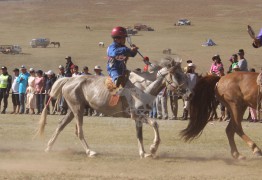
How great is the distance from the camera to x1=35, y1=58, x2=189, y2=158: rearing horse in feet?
43.2

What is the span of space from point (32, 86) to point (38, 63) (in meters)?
33.5

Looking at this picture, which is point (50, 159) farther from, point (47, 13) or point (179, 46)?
point (47, 13)

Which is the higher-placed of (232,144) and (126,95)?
(126,95)

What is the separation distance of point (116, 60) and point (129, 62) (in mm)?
44592

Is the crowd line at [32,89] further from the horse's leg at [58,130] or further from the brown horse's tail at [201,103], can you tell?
the brown horse's tail at [201,103]

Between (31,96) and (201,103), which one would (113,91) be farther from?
(31,96)

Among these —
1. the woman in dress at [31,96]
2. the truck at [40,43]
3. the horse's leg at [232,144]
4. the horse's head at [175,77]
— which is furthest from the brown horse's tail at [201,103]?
the truck at [40,43]

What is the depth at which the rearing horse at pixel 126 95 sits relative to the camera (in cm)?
1316

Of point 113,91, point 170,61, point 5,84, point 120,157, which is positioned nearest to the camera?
point 170,61

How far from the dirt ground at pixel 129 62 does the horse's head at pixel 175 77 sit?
1399 millimetres

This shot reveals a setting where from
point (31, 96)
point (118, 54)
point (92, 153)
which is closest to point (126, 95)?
point (118, 54)

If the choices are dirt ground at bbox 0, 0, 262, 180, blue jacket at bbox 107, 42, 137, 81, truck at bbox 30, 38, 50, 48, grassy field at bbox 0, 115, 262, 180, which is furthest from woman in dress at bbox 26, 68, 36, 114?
truck at bbox 30, 38, 50, 48

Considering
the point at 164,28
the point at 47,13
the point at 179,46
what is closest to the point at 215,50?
the point at 179,46

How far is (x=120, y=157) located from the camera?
43.9ft
